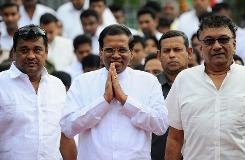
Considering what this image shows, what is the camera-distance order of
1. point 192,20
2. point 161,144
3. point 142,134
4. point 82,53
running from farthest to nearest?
point 192,20
point 82,53
point 161,144
point 142,134

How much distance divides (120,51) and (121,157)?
898mm

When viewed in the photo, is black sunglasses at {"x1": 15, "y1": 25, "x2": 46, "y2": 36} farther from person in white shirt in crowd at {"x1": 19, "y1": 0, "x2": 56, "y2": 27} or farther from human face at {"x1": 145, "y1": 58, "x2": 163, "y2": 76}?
person in white shirt in crowd at {"x1": 19, "y1": 0, "x2": 56, "y2": 27}

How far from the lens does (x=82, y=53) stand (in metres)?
11.8

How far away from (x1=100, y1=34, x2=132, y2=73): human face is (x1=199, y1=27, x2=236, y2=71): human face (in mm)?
709

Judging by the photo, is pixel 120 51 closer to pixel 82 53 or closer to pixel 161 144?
pixel 161 144

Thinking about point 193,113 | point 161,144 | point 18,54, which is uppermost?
point 18,54

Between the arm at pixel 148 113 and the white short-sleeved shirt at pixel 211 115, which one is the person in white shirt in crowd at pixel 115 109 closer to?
the arm at pixel 148 113

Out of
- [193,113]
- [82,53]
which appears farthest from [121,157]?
[82,53]

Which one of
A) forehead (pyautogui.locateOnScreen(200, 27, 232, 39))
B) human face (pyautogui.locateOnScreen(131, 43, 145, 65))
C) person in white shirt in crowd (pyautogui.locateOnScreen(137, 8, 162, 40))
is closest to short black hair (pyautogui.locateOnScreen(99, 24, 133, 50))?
forehead (pyautogui.locateOnScreen(200, 27, 232, 39))

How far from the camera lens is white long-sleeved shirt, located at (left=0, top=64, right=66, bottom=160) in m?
6.72

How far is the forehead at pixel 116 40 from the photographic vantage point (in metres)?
6.75

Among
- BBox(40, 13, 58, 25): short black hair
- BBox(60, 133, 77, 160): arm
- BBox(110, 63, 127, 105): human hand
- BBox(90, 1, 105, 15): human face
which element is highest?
BBox(90, 1, 105, 15): human face

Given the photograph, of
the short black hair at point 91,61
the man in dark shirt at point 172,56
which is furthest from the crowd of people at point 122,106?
the short black hair at point 91,61

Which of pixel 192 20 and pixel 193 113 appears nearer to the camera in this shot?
pixel 193 113
